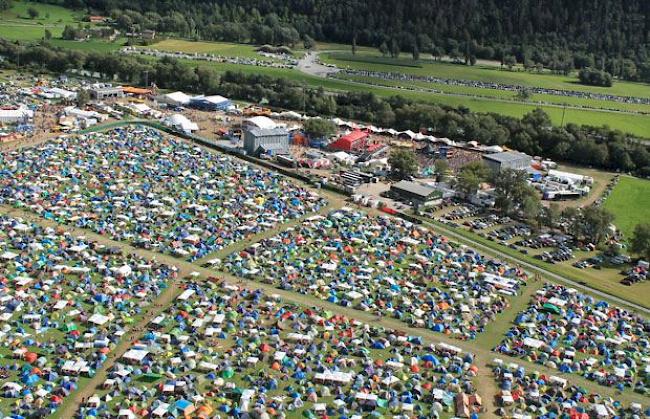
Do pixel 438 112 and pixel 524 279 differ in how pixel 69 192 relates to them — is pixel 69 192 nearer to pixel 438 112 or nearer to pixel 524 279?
pixel 524 279

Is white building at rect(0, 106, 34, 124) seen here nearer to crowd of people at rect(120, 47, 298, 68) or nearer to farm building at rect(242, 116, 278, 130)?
farm building at rect(242, 116, 278, 130)

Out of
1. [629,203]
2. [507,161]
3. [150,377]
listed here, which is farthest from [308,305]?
[629,203]

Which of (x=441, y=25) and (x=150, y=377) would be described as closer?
(x=150, y=377)

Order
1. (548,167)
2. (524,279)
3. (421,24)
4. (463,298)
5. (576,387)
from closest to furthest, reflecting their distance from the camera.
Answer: (576,387), (463,298), (524,279), (548,167), (421,24)

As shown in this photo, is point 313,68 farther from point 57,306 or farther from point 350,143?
point 57,306

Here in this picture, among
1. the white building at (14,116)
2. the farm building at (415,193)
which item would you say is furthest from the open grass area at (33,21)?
the farm building at (415,193)

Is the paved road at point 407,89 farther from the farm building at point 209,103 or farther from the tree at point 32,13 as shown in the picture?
the tree at point 32,13

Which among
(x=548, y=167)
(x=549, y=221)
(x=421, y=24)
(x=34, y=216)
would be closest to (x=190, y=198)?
(x=34, y=216)
